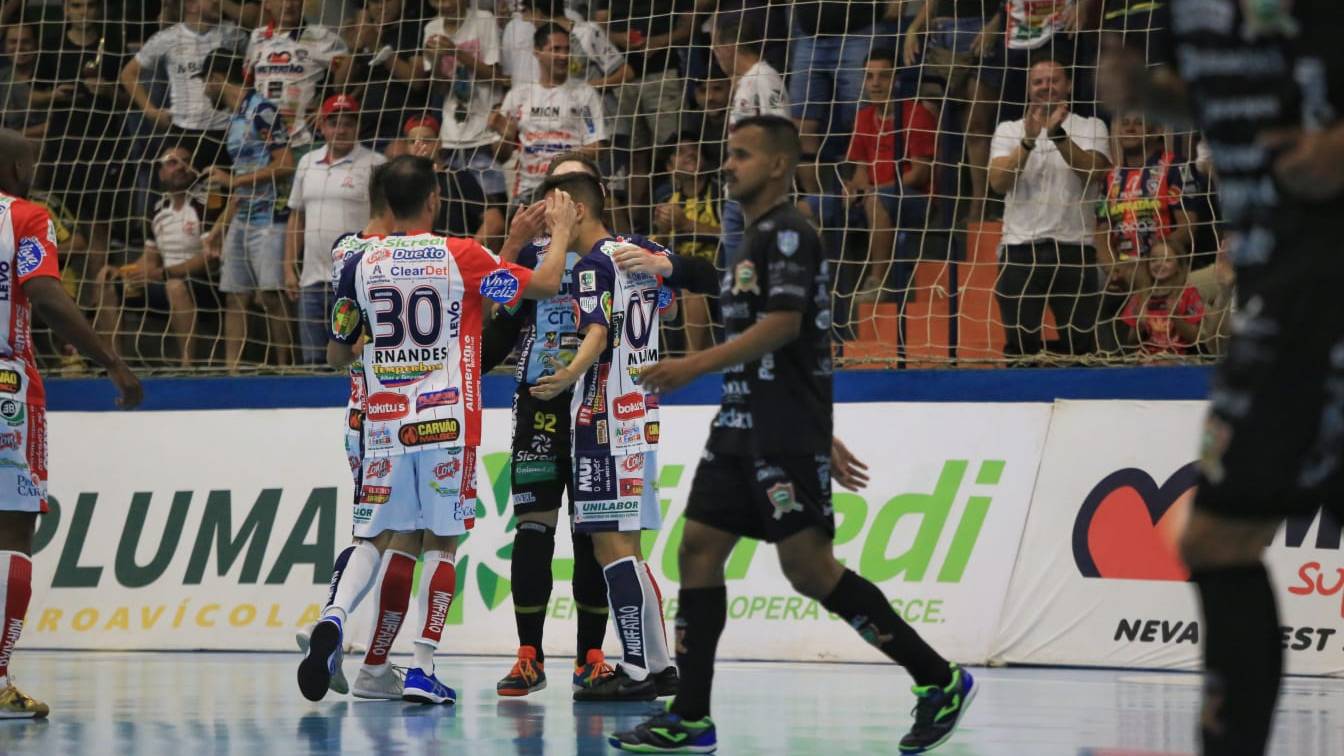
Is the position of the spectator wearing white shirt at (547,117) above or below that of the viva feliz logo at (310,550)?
above

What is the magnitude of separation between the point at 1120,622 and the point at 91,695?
16.4 feet

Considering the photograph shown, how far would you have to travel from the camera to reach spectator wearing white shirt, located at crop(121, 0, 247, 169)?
1341 centimetres

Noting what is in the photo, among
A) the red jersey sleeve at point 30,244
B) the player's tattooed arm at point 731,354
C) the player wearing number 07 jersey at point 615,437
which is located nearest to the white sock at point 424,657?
the player wearing number 07 jersey at point 615,437

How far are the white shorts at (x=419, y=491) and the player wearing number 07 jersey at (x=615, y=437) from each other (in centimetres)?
48

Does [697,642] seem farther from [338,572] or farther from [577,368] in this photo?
[338,572]

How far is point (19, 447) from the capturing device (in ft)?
22.3

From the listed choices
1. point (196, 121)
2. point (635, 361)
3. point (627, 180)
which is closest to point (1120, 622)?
point (635, 361)

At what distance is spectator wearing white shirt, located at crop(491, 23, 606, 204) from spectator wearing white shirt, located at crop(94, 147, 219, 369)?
2431 millimetres

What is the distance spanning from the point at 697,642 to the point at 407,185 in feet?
8.31

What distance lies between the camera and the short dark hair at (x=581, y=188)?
7.59 meters

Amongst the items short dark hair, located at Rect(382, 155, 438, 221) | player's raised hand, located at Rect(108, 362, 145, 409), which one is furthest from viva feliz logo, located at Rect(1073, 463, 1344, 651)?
player's raised hand, located at Rect(108, 362, 145, 409)

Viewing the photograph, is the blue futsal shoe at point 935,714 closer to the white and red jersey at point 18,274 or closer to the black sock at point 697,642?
the black sock at point 697,642

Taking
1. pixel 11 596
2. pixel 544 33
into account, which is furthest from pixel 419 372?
pixel 544 33

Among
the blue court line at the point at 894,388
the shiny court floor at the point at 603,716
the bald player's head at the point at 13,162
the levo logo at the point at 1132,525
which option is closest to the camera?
the shiny court floor at the point at 603,716
